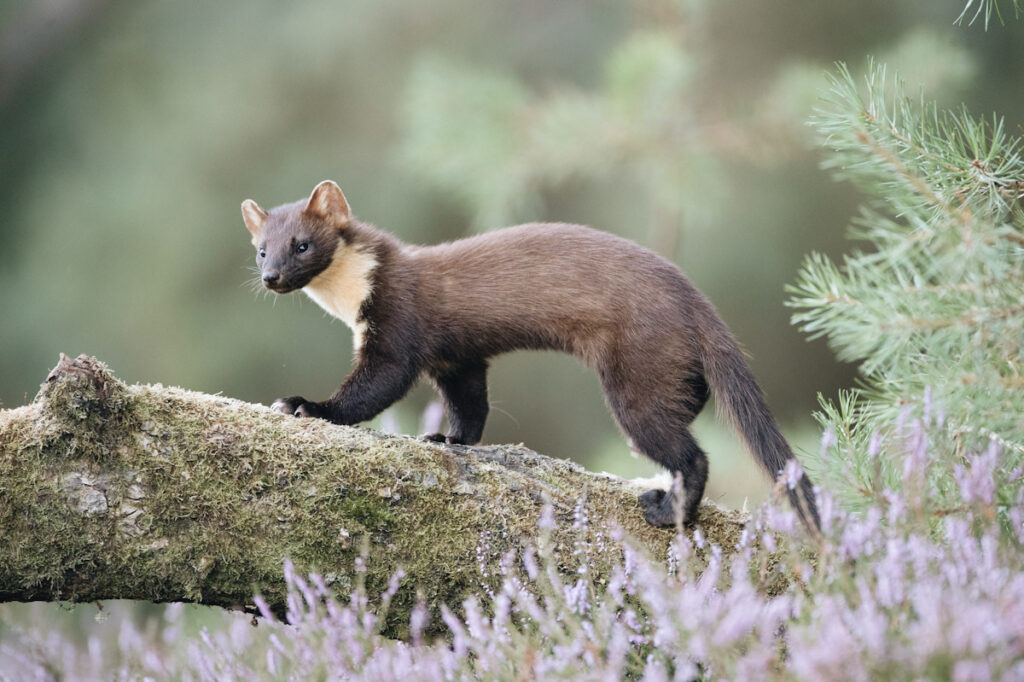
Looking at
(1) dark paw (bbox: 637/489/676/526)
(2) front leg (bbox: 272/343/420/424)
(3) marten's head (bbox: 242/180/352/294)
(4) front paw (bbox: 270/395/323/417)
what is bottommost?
(1) dark paw (bbox: 637/489/676/526)

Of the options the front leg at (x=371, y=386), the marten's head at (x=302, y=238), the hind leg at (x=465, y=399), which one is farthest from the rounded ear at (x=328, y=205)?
the hind leg at (x=465, y=399)

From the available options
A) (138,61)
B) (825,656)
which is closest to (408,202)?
(138,61)

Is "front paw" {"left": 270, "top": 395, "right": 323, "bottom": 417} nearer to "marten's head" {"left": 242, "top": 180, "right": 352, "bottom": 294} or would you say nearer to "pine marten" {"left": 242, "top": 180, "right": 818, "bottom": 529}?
"pine marten" {"left": 242, "top": 180, "right": 818, "bottom": 529}

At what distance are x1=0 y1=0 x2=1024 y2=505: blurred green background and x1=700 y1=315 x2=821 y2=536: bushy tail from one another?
10.2 ft

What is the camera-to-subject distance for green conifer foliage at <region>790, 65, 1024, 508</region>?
2.05 meters

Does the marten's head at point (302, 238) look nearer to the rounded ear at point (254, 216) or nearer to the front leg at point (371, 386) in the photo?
the rounded ear at point (254, 216)

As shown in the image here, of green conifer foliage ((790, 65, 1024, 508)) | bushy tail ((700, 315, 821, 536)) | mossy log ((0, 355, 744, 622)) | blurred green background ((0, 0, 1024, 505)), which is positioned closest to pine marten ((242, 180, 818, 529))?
bushy tail ((700, 315, 821, 536))

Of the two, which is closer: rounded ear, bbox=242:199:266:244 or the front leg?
the front leg

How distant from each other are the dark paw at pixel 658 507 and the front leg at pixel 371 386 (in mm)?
1039

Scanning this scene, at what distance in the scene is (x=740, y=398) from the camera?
3283mm

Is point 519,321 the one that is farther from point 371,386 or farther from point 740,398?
point 740,398

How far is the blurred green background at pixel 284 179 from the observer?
6672mm

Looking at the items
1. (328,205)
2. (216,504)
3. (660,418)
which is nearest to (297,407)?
(216,504)

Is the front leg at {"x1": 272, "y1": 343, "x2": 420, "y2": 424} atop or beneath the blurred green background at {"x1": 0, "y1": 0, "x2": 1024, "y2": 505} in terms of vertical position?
beneath
